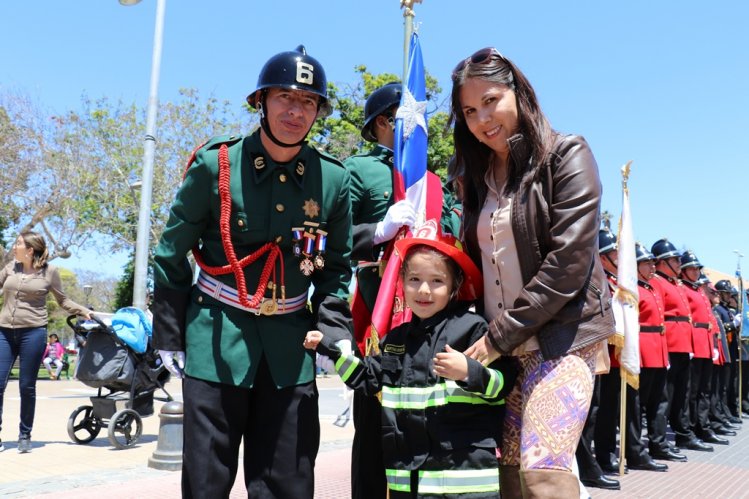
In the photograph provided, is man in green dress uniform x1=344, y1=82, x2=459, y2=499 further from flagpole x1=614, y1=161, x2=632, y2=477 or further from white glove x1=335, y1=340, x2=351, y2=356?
flagpole x1=614, y1=161, x2=632, y2=477

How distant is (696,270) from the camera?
1020cm

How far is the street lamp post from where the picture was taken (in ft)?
37.0

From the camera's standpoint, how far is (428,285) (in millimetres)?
2951

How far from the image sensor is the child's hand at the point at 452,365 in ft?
8.43

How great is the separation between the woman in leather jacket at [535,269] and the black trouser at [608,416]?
188 inches

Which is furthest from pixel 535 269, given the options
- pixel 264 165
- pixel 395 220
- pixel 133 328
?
pixel 133 328

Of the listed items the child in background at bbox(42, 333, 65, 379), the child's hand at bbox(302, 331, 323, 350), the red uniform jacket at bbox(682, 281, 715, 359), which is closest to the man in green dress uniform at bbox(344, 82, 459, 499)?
the child's hand at bbox(302, 331, 323, 350)

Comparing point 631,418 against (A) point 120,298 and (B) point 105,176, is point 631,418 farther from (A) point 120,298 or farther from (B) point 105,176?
(A) point 120,298

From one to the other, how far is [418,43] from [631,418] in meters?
5.11

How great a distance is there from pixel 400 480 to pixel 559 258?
1149mm

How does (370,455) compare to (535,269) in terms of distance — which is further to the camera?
(370,455)

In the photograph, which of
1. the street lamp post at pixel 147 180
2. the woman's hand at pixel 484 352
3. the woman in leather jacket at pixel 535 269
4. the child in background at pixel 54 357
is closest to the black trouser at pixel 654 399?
the woman in leather jacket at pixel 535 269

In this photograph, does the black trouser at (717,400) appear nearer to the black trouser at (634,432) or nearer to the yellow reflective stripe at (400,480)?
the black trouser at (634,432)

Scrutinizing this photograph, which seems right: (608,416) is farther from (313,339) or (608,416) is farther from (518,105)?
(518,105)
